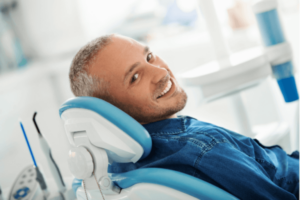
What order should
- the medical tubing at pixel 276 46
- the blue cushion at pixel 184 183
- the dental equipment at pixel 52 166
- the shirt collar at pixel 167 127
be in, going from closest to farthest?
the blue cushion at pixel 184 183
the shirt collar at pixel 167 127
the dental equipment at pixel 52 166
the medical tubing at pixel 276 46

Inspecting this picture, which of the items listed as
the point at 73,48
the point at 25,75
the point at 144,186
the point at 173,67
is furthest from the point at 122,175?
the point at 73,48

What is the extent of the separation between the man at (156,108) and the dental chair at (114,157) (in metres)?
0.05

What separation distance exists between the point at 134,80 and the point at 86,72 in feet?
0.45

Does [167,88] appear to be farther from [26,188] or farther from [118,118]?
[26,188]

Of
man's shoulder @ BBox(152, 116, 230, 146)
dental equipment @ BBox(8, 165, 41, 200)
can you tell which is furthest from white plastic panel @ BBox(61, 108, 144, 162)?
dental equipment @ BBox(8, 165, 41, 200)

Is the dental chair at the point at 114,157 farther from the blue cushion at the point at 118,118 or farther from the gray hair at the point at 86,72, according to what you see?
the gray hair at the point at 86,72

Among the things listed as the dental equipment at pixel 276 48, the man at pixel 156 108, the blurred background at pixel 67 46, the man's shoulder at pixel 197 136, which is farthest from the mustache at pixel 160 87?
the blurred background at pixel 67 46

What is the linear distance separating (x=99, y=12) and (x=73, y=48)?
0.39 meters

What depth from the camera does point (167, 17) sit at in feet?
8.04

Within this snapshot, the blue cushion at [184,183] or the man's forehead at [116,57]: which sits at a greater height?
the man's forehead at [116,57]

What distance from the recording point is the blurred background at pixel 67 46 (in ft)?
6.87

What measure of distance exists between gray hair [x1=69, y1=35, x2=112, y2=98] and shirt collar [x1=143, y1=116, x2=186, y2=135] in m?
0.17

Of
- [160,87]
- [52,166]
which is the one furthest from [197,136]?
[52,166]

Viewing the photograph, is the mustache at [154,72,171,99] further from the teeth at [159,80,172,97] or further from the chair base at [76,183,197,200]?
the chair base at [76,183,197,200]
